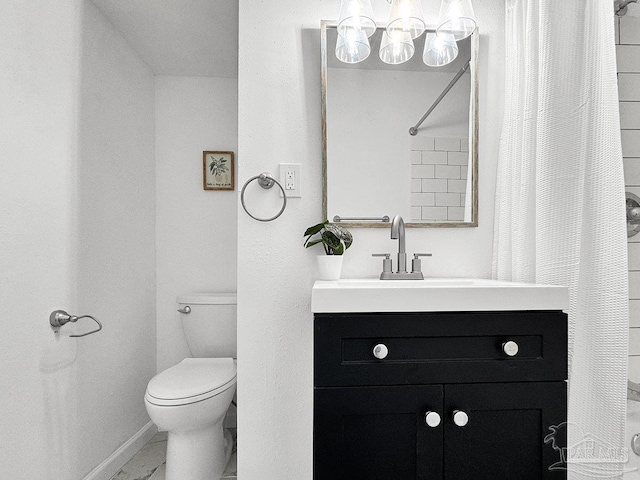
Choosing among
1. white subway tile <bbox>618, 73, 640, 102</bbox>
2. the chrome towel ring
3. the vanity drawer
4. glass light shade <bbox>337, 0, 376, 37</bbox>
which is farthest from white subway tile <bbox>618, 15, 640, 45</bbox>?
the chrome towel ring

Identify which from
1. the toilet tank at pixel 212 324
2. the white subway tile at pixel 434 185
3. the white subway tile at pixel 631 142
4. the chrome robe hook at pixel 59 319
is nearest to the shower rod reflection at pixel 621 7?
the white subway tile at pixel 631 142

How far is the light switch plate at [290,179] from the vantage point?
153cm

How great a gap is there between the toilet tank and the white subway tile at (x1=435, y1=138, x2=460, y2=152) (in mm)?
1354

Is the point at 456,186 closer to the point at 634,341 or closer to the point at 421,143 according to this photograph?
the point at 421,143

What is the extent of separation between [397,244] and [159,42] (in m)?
1.73

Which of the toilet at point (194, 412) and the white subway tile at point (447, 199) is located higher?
the white subway tile at point (447, 199)

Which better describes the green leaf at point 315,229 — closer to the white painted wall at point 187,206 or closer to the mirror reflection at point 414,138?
the mirror reflection at point 414,138

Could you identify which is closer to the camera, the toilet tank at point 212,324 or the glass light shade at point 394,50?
the glass light shade at point 394,50

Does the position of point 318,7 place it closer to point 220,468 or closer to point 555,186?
point 555,186

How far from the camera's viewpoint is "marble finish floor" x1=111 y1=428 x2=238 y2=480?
188 centimetres

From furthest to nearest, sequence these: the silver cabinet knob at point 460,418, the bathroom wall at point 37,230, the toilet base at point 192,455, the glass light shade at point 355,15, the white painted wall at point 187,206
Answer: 1. the white painted wall at point 187,206
2. the toilet base at point 192,455
3. the glass light shade at point 355,15
4. the bathroom wall at point 37,230
5. the silver cabinet knob at point 460,418

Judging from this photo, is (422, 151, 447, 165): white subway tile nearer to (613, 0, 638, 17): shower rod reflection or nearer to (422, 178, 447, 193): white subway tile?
(422, 178, 447, 193): white subway tile

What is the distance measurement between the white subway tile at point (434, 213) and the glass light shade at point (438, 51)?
572 millimetres

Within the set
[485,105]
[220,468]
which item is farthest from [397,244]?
[220,468]
